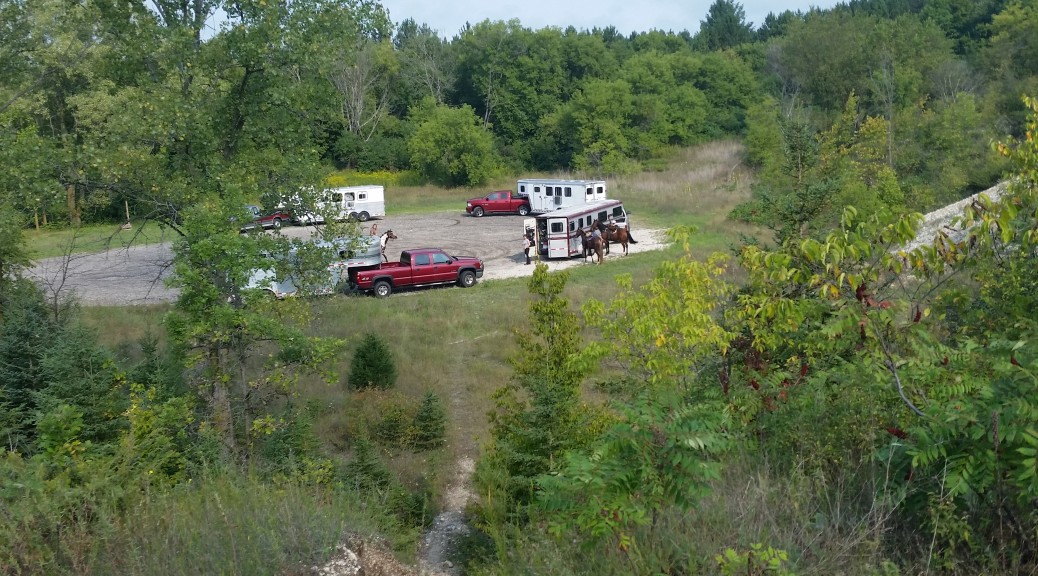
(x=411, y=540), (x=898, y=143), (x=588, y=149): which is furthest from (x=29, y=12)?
(x=588, y=149)

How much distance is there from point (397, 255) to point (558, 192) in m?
12.0

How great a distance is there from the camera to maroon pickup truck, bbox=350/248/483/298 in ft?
75.3

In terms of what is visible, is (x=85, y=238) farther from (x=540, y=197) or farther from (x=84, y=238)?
(x=540, y=197)

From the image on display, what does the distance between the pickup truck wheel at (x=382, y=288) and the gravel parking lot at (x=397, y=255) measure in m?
3.50

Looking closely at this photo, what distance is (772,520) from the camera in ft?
13.5

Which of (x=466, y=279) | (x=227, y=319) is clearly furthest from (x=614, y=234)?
(x=227, y=319)

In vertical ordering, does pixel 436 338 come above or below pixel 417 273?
below

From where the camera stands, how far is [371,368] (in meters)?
15.0

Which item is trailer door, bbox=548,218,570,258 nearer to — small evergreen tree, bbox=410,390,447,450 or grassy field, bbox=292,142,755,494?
grassy field, bbox=292,142,755,494

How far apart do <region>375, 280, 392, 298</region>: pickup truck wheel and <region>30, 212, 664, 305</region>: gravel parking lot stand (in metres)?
3.50

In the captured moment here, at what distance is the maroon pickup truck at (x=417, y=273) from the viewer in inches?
903

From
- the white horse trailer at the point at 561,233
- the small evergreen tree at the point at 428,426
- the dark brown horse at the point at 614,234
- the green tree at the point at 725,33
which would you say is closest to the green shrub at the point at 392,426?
the small evergreen tree at the point at 428,426

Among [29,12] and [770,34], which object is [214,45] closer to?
[29,12]

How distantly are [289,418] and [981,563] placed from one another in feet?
30.7
